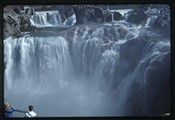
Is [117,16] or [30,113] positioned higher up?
[117,16]

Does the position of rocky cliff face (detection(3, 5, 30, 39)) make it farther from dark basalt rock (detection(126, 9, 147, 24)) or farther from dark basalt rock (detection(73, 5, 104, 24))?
dark basalt rock (detection(126, 9, 147, 24))

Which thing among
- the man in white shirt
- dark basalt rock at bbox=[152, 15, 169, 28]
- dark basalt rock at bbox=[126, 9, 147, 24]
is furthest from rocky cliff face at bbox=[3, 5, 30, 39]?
dark basalt rock at bbox=[152, 15, 169, 28]

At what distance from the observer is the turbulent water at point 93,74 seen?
3.69 metres

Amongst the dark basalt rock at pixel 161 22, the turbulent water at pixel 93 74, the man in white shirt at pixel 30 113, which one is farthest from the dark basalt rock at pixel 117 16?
the man in white shirt at pixel 30 113

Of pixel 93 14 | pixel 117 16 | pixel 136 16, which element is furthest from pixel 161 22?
pixel 93 14

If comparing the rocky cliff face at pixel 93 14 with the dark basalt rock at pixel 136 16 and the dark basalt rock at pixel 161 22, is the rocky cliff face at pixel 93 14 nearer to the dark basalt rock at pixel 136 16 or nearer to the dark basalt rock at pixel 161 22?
the dark basalt rock at pixel 136 16

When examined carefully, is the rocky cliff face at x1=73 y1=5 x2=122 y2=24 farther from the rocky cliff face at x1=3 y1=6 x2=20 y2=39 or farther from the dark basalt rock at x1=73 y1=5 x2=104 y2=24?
the rocky cliff face at x1=3 y1=6 x2=20 y2=39

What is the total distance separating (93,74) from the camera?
3.70 metres

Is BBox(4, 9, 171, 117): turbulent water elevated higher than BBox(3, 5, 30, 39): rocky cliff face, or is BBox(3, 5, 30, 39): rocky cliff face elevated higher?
BBox(3, 5, 30, 39): rocky cliff face

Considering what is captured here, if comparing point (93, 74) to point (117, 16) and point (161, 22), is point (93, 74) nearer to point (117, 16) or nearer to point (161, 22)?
point (117, 16)

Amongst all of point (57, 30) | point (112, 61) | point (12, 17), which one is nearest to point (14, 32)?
point (12, 17)

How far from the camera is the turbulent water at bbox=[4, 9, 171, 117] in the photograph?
12.1 feet

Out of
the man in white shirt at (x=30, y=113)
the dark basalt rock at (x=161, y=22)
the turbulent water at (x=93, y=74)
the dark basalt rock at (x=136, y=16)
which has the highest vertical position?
the dark basalt rock at (x=136, y=16)

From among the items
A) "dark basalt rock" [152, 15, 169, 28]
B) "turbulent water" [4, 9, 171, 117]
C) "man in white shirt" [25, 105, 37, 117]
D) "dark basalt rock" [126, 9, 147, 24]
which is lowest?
"man in white shirt" [25, 105, 37, 117]
